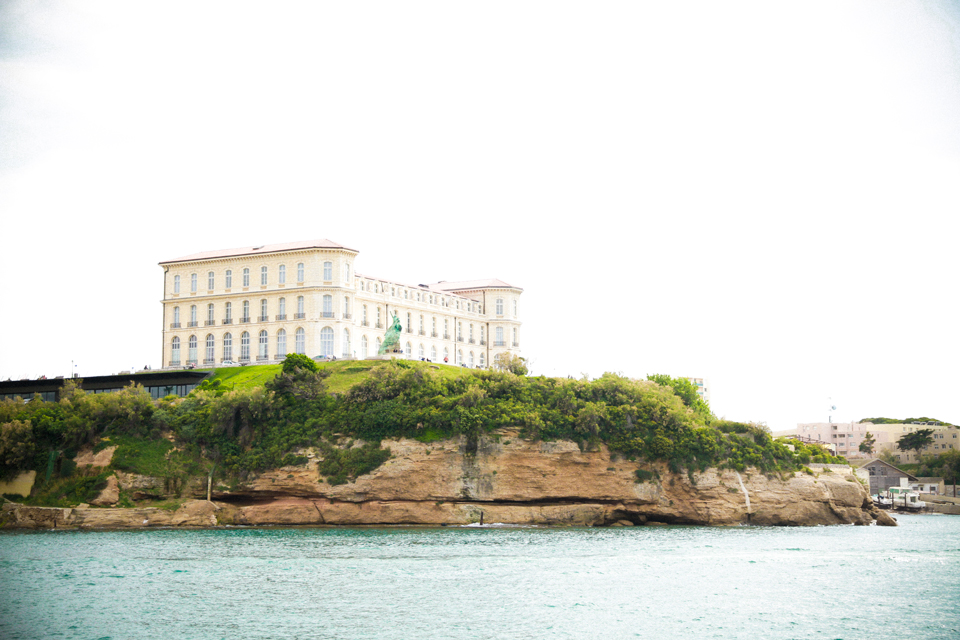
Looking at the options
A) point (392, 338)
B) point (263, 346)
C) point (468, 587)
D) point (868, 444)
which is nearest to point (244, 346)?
point (263, 346)

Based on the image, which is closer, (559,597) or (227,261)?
(559,597)

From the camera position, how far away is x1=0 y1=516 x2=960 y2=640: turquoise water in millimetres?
33156

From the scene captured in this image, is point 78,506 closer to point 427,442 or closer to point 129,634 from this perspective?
point 427,442

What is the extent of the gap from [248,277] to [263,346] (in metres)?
7.65

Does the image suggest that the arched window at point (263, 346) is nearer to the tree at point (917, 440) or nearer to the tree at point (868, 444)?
the tree at point (917, 440)

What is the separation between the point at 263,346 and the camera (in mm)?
96500

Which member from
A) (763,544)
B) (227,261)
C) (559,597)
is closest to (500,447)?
(763,544)

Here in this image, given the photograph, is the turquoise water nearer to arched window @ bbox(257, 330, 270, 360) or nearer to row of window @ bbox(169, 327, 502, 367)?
row of window @ bbox(169, 327, 502, 367)

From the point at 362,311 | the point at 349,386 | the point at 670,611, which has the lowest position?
the point at 670,611

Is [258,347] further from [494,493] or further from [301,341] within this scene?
[494,493]

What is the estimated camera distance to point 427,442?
73.2 metres

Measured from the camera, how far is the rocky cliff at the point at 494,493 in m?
70.6

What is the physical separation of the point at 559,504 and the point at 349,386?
20341 mm

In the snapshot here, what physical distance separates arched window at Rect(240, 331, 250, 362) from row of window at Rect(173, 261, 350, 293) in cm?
527
